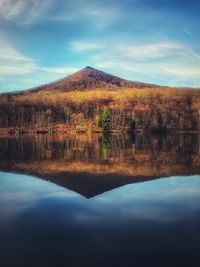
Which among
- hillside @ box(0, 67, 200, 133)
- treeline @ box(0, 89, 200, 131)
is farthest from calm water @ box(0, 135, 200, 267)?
treeline @ box(0, 89, 200, 131)

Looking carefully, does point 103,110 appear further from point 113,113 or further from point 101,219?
point 101,219

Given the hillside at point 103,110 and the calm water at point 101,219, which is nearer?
the calm water at point 101,219

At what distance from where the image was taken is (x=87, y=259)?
8.20 metres

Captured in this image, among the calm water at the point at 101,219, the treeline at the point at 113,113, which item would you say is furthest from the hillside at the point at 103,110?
the calm water at the point at 101,219

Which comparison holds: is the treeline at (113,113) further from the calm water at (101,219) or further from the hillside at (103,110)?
the calm water at (101,219)

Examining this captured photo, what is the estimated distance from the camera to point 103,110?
370 ft

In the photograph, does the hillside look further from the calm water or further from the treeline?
the calm water

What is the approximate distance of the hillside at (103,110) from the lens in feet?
407

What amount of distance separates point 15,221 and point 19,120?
130982 millimetres

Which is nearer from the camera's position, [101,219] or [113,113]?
[101,219]

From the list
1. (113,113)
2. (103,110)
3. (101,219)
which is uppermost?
(103,110)

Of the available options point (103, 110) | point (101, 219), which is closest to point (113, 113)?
point (103, 110)

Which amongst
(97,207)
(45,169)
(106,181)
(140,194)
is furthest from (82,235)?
(45,169)

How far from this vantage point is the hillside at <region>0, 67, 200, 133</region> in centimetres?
12400
